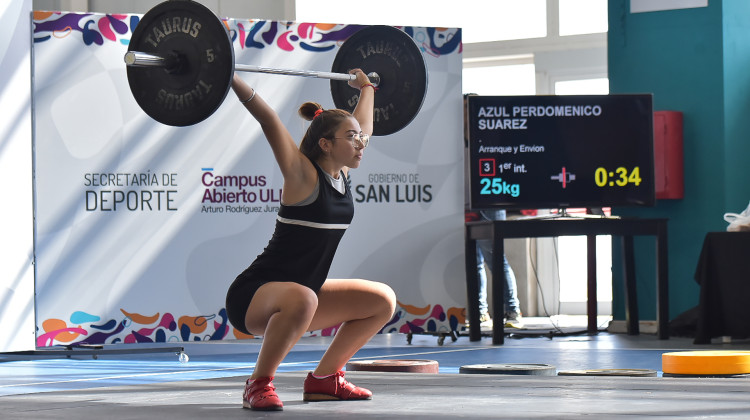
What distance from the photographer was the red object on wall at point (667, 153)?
21.5 ft

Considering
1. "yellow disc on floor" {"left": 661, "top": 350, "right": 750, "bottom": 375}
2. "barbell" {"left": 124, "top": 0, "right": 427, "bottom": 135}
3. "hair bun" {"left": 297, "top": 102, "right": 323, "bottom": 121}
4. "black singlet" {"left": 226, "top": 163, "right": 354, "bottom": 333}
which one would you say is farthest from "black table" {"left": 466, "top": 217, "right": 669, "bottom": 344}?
"black singlet" {"left": 226, "top": 163, "right": 354, "bottom": 333}

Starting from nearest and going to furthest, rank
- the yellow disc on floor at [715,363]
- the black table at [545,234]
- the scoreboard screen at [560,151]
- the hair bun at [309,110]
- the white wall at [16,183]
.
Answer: the hair bun at [309,110], the yellow disc on floor at [715,363], the white wall at [16,183], the black table at [545,234], the scoreboard screen at [560,151]

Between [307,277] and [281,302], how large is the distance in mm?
125

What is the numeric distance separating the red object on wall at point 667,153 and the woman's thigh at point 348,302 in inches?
152

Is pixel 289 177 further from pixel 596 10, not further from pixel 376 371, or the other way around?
pixel 596 10

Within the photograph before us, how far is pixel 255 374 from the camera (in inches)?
114

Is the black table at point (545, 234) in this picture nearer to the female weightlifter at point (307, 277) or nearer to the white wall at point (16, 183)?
the white wall at point (16, 183)

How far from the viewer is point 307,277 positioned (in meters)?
2.95

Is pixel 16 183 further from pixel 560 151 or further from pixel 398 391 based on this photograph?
pixel 560 151

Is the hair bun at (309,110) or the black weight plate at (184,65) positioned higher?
the black weight plate at (184,65)

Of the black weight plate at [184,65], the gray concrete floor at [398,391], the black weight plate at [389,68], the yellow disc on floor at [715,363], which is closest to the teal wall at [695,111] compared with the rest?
the gray concrete floor at [398,391]

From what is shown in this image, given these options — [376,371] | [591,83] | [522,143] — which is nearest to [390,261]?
[522,143]

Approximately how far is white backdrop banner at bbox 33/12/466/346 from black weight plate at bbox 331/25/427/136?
2.02m

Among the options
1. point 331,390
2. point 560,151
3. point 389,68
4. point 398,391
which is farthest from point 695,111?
point 331,390
